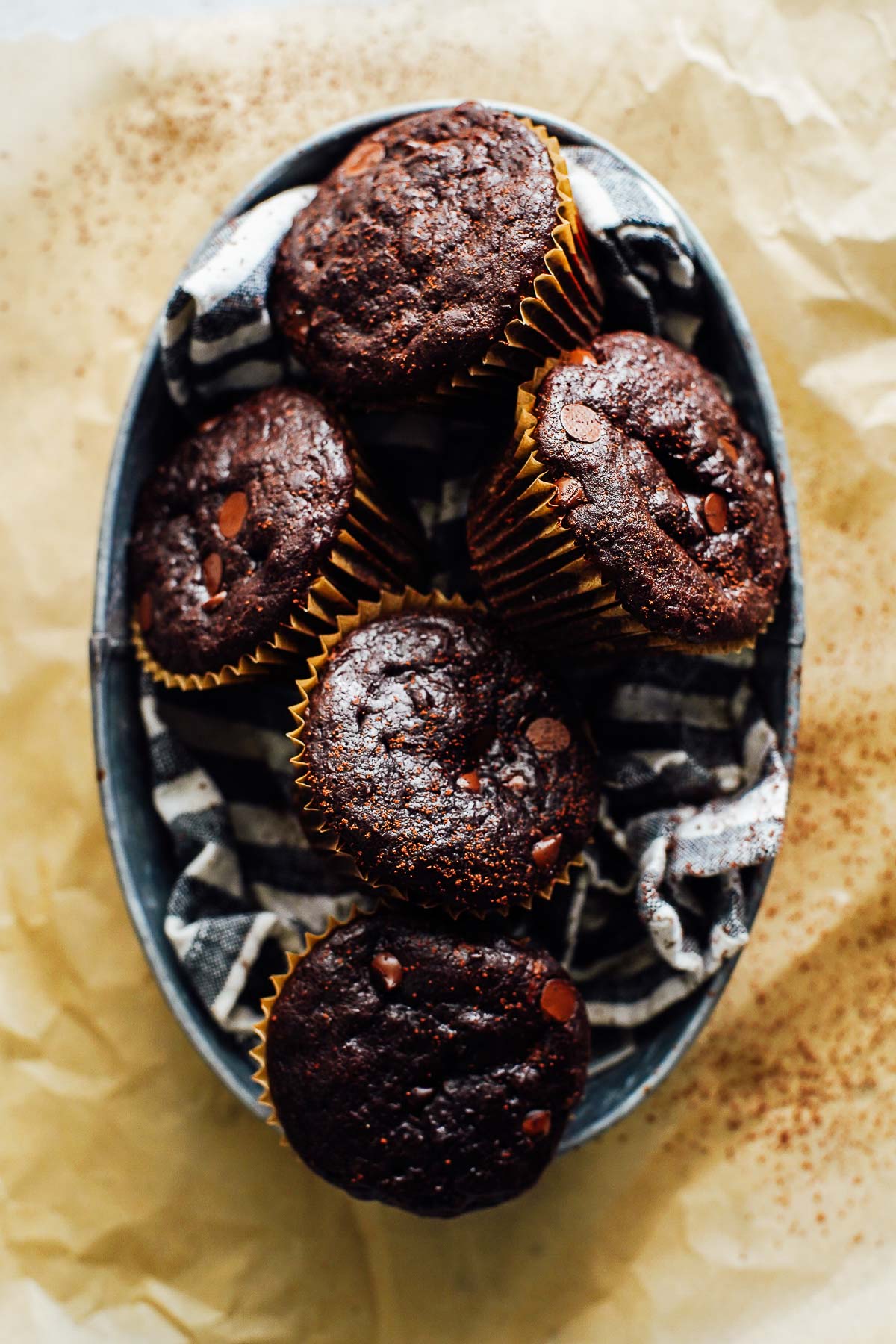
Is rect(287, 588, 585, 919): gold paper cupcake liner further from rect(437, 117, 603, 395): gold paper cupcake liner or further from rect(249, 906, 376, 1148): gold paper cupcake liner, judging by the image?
rect(437, 117, 603, 395): gold paper cupcake liner

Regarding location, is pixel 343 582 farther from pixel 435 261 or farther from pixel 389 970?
pixel 389 970

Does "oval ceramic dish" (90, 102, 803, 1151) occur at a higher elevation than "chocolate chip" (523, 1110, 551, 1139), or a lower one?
higher

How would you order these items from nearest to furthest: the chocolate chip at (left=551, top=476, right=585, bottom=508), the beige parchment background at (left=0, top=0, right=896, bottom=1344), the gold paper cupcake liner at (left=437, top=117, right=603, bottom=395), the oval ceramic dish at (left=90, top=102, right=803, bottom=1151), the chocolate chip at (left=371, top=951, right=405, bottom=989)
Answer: the chocolate chip at (left=551, top=476, right=585, bottom=508) < the gold paper cupcake liner at (left=437, top=117, right=603, bottom=395) < the chocolate chip at (left=371, top=951, right=405, bottom=989) < the oval ceramic dish at (left=90, top=102, right=803, bottom=1151) < the beige parchment background at (left=0, top=0, right=896, bottom=1344)

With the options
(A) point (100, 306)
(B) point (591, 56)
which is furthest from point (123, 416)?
(B) point (591, 56)

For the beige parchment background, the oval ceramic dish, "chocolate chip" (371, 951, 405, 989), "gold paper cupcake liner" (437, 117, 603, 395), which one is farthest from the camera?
the beige parchment background

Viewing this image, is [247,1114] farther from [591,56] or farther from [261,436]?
[591,56]

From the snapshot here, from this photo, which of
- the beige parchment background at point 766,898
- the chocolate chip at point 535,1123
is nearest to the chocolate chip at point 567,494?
the beige parchment background at point 766,898

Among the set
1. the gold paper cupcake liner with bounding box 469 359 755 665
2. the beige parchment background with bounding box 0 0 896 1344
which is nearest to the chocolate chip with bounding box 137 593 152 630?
the beige parchment background with bounding box 0 0 896 1344
